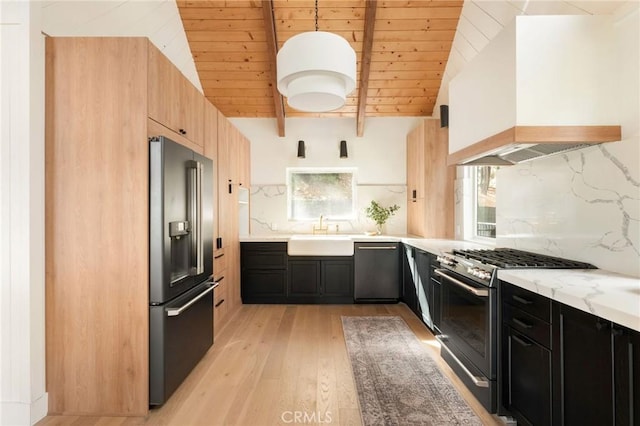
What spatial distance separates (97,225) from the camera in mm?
1991

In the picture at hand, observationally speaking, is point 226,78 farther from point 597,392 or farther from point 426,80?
point 597,392

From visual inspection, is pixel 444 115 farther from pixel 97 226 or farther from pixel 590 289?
pixel 97 226

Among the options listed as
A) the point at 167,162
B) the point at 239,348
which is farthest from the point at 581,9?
the point at 239,348

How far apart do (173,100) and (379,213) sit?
3.17m

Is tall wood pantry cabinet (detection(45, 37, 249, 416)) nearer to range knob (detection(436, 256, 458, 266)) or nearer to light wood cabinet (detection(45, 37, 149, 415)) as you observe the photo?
light wood cabinet (detection(45, 37, 149, 415))

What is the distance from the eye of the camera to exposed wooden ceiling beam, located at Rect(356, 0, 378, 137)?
3.47 meters

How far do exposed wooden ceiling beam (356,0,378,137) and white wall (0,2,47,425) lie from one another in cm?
283

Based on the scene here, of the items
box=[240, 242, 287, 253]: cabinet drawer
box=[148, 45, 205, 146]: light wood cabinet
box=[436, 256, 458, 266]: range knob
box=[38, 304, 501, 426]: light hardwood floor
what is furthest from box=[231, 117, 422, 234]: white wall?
box=[436, 256, 458, 266]: range knob

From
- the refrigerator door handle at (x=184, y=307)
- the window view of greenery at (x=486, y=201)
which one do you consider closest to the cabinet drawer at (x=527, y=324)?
the window view of greenery at (x=486, y=201)

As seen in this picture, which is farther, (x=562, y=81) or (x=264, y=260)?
(x=264, y=260)

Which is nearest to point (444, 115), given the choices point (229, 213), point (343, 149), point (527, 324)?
point (343, 149)

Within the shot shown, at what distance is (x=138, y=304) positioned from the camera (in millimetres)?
1990

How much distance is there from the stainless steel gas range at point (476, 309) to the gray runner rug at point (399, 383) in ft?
0.57

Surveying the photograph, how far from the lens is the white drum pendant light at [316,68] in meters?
1.83
